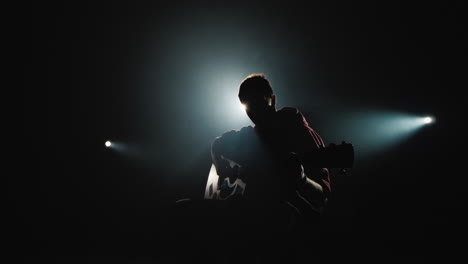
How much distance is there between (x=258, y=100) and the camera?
1.12 meters

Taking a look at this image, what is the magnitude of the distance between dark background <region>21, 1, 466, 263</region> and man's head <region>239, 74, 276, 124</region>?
10.9ft

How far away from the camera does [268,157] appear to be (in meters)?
0.81

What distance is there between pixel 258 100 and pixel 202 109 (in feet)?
19.2

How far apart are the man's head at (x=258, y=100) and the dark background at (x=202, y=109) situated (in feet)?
10.9

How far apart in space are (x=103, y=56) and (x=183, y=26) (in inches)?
119

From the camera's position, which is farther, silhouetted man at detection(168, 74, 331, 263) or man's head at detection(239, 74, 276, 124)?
man's head at detection(239, 74, 276, 124)

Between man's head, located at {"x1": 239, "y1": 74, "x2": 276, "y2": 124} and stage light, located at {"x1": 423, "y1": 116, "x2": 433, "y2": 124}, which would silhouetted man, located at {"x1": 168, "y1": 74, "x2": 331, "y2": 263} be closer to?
man's head, located at {"x1": 239, "y1": 74, "x2": 276, "y2": 124}

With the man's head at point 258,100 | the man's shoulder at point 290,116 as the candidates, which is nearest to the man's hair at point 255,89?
the man's head at point 258,100

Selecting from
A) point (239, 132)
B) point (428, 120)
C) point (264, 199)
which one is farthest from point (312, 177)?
point (428, 120)

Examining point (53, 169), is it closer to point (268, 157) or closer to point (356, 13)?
point (268, 157)

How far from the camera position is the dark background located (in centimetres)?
488

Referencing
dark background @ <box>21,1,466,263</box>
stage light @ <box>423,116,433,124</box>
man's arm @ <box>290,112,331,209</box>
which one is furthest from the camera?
stage light @ <box>423,116,433,124</box>

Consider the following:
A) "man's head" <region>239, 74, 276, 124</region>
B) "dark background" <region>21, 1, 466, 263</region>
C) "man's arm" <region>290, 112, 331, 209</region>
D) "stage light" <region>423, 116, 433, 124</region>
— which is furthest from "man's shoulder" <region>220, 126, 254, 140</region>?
"stage light" <region>423, 116, 433, 124</region>

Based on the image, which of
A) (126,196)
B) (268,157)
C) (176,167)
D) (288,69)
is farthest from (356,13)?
(126,196)
